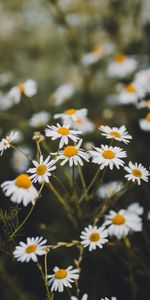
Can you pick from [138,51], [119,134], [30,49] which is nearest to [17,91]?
[119,134]

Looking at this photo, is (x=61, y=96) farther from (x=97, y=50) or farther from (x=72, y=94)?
(x=97, y=50)

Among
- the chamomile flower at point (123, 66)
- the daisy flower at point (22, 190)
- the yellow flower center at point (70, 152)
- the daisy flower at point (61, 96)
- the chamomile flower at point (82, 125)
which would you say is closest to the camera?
the daisy flower at point (22, 190)

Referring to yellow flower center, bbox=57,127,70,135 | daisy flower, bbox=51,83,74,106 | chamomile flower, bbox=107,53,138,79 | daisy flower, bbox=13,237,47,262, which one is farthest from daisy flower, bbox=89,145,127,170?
chamomile flower, bbox=107,53,138,79

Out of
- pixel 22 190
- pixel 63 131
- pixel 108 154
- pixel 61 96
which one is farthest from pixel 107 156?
pixel 61 96

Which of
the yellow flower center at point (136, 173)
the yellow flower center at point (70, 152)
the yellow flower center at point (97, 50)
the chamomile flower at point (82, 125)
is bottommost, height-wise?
the yellow flower center at point (136, 173)

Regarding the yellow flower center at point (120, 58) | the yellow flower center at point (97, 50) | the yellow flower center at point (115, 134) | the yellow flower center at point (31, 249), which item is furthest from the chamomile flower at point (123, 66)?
the yellow flower center at point (31, 249)

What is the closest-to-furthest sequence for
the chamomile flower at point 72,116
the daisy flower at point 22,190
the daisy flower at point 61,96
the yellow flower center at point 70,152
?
the daisy flower at point 22,190, the yellow flower center at point 70,152, the chamomile flower at point 72,116, the daisy flower at point 61,96

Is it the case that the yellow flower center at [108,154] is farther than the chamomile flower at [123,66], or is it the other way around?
the chamomile flower at [123,66]

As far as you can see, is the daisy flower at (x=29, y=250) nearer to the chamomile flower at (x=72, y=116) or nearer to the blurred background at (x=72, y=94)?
the blurred background at (x=72, y=94)
